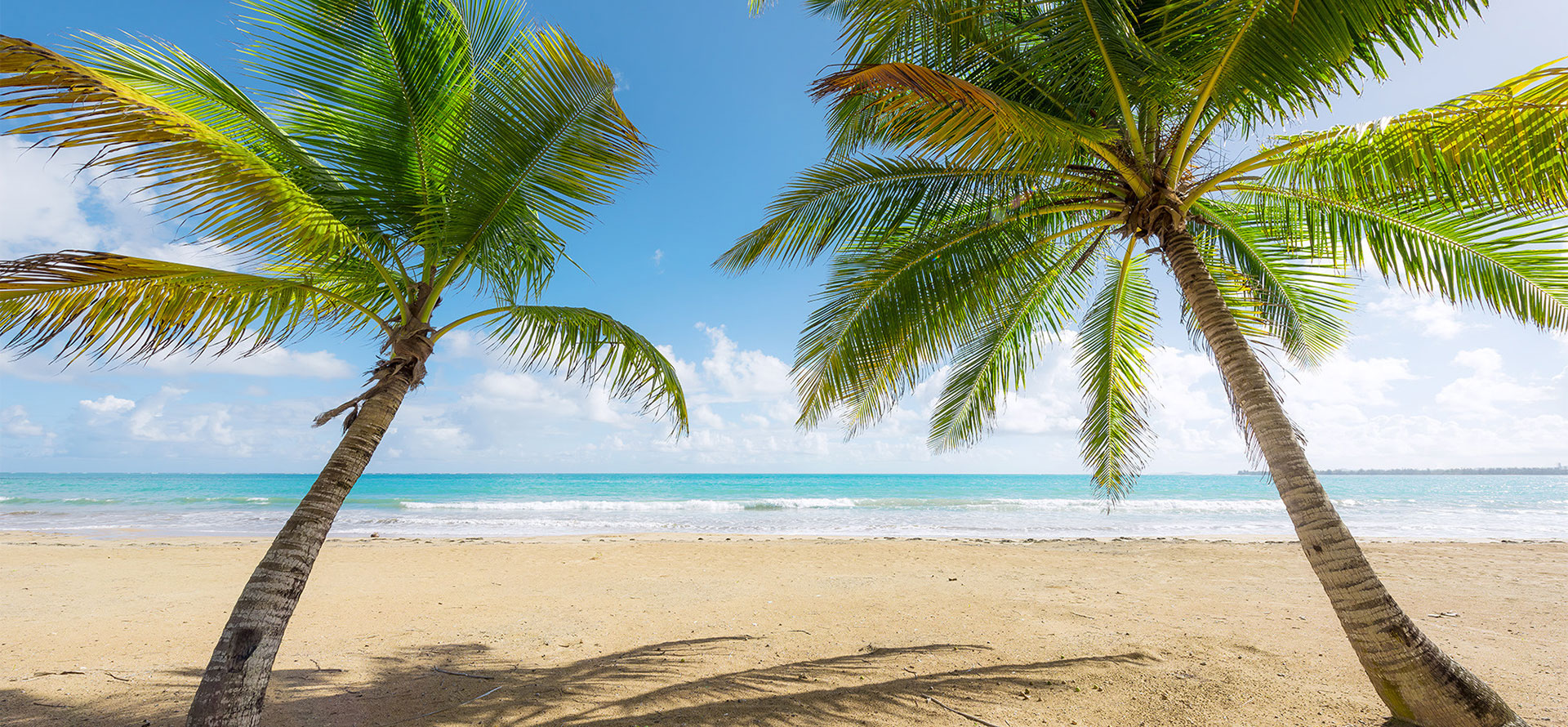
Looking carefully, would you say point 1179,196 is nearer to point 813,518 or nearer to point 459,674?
point 459,674

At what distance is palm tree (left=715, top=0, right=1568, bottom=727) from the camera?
3.05 m

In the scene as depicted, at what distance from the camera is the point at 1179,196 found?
4199mm

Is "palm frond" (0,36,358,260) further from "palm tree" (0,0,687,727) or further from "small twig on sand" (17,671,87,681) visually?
"small twig on sand" (17,671,87,681)

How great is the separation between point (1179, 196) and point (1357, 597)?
246 cm

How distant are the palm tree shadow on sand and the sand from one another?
21 millimetres

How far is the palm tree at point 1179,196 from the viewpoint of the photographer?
3.05 m

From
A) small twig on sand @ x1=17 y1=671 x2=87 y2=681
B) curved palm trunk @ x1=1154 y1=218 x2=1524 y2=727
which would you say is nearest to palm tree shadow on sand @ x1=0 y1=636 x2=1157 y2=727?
small twig on sand @ x1=17 y1=671 x2=87 y2=681

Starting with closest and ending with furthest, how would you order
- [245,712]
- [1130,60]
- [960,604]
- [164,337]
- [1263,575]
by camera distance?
1. [245,712]
2. [164,337]
3. [1130,60]
4. [960,604]
5. [1263,575]

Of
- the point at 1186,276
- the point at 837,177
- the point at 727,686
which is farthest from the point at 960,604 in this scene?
the point at 837,177

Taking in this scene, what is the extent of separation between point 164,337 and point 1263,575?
10.6 meters

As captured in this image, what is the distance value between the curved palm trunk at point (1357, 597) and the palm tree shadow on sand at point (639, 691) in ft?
4.39

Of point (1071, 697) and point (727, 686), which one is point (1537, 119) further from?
point (727, 686)

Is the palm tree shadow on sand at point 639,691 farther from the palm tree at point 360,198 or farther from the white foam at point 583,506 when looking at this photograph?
the white foam at point 583,506

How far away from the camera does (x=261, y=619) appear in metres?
2.80
